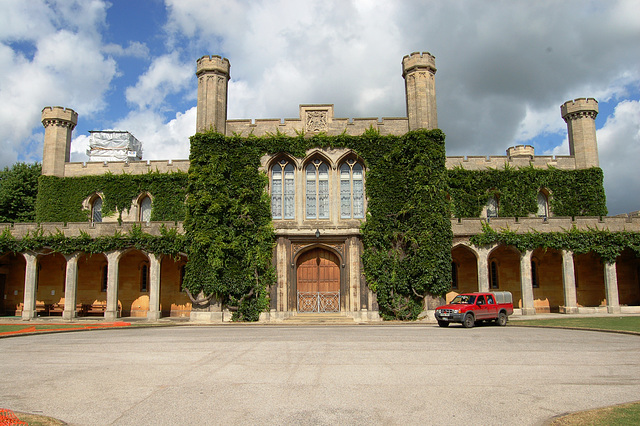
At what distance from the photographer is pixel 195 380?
904 cm

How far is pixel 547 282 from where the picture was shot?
3030 centimetres

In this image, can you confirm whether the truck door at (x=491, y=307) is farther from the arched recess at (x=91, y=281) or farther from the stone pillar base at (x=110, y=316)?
the arched recess at (x=91, y=281)

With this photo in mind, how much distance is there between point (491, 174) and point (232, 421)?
28438 millimetres

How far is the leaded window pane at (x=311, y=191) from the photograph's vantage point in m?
26.9

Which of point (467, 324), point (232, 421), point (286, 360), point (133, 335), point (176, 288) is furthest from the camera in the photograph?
point (176, 288)

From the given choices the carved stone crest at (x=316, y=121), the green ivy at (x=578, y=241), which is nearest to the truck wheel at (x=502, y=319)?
the green ivy at (x=578, y=241)

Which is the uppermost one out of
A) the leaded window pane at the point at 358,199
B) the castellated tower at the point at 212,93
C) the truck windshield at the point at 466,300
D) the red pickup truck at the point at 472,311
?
the castellated tower at the point at 212,93

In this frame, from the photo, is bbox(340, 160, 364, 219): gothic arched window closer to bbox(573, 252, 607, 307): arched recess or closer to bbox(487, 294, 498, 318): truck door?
bbox(487, 294, 498, 318): truck door

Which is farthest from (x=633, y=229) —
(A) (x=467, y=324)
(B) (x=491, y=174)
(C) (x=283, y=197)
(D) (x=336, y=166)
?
(C) (x=283, y=197)

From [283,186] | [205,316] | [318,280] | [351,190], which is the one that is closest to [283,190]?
[283,186]

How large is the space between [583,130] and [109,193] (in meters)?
33.1

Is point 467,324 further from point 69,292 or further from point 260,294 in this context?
point 69,292

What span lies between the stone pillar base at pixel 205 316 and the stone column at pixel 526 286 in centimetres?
1725

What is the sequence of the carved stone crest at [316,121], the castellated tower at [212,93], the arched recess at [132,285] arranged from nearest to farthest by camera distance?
1. the castellated tower at [212,93]
2. the carved stone crest at [316,121]
3. the arched recess at [132,285]
